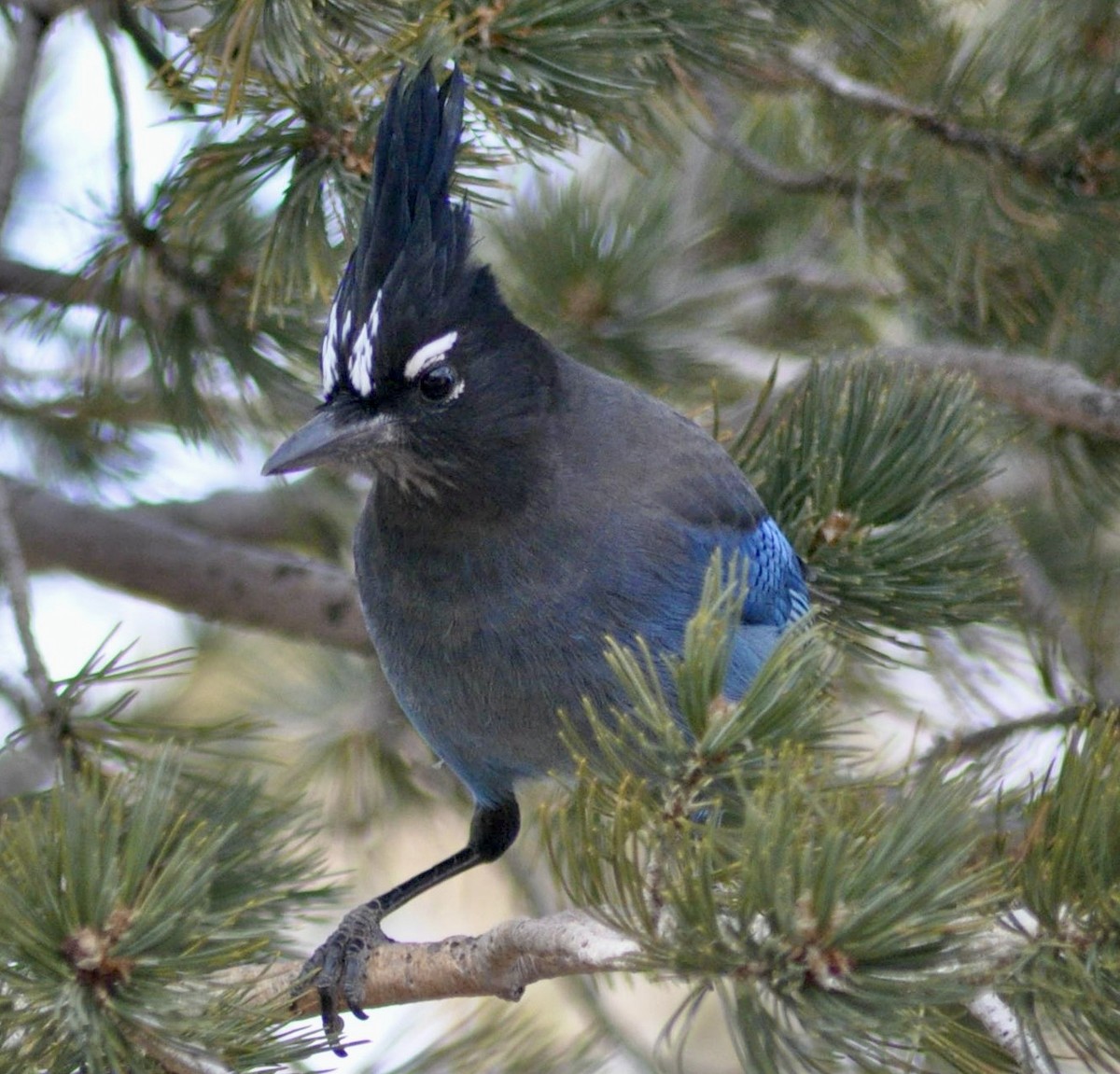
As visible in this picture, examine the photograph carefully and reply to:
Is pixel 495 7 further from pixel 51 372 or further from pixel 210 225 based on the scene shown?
pixel 51 372

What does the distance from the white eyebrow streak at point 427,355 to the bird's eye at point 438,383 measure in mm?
11

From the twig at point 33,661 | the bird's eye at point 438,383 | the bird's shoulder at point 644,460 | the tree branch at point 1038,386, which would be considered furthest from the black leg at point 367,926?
the tree branch at point 1038,386

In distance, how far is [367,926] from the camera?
7.54ft

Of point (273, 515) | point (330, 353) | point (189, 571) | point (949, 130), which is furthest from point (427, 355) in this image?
point (273, 515)

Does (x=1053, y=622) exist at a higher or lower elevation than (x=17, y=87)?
lower

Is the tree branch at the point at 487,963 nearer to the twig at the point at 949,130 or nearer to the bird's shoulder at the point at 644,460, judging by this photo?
the bird's shoulder at the point at 644,460

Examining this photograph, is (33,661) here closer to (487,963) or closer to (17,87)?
(487,963)

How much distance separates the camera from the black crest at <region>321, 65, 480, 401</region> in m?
1.92

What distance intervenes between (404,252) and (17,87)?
0.65 metres

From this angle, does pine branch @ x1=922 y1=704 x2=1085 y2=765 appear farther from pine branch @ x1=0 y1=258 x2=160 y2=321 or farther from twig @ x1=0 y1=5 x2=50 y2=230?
twig @ x1=0 y1=5 x2=50 y2=230

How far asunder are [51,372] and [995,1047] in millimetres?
2476

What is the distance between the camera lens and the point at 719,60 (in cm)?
210

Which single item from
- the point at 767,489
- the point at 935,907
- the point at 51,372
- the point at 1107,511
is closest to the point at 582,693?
the point at 767,489

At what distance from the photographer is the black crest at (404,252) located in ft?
6.29
